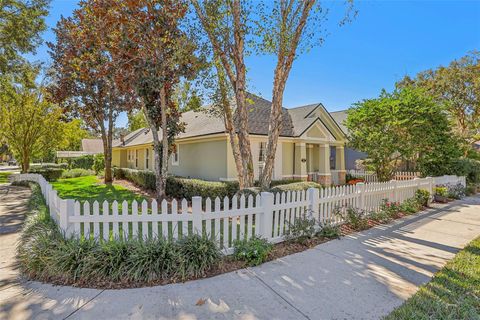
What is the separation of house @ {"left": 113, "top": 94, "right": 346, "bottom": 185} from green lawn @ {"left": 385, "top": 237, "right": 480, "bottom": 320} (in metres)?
8.98

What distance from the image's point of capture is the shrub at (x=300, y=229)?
5.53 metres

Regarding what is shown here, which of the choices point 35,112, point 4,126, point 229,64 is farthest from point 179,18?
point 4,126

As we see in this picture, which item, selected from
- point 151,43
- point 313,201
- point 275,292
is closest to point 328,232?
point 313,201

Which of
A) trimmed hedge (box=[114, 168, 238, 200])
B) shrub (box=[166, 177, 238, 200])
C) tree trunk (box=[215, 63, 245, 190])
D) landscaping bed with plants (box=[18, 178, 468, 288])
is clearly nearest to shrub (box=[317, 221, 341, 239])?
landscaping bed with plants (box=[18, 178, 468, 288])

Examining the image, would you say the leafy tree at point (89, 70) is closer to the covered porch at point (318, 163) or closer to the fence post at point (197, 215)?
the fence post at point (197, 215)

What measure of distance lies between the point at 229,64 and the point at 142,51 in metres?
2.79

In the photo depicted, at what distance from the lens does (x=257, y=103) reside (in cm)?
1616

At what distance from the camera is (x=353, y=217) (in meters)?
6.75

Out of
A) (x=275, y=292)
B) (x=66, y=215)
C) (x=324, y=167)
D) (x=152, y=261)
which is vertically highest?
(x=324, y=167)

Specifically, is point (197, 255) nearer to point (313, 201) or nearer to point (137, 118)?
point (313, 201)

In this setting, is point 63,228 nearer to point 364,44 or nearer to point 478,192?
point 364,44

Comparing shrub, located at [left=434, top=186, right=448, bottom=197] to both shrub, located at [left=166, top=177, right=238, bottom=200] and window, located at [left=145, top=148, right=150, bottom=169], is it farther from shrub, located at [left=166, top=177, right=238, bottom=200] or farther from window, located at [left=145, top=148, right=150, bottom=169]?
window, located at [left=145, top=148, right=150, bottom=169]

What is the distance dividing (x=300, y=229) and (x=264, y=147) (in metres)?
8.65

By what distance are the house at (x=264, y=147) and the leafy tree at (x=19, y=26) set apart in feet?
28.8
